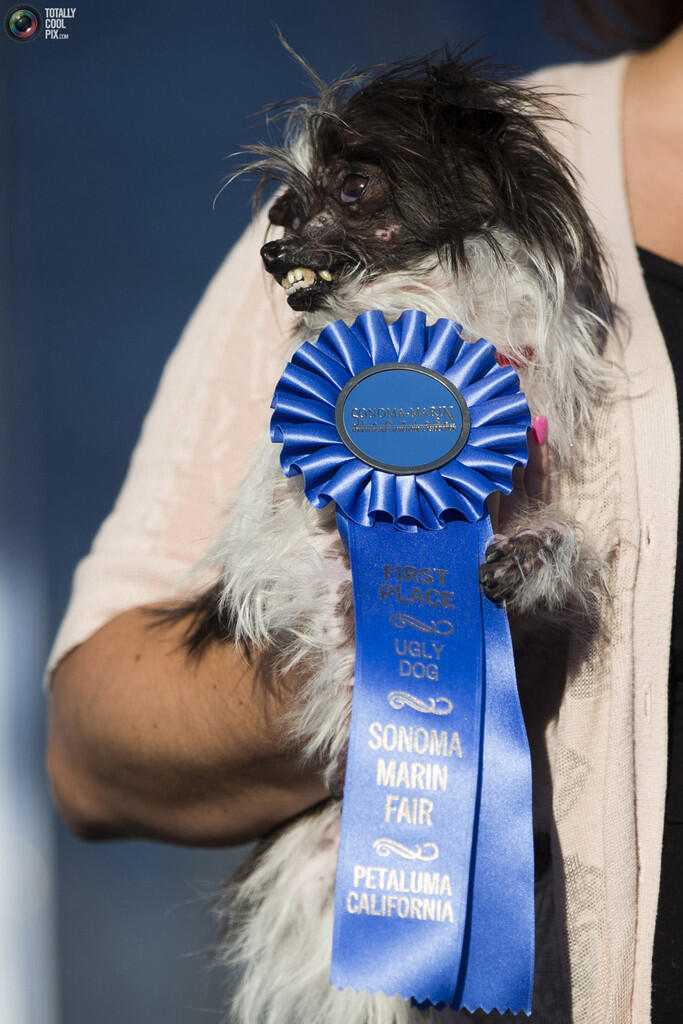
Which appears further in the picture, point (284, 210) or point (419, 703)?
point (284, 210)

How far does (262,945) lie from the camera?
3.20 ft

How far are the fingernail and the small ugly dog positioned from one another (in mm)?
13

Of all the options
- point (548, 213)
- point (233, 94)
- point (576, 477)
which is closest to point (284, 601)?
point (576, 477)

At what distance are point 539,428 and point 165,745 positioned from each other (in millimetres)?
440

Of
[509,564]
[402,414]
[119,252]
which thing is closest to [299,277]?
[402,414]

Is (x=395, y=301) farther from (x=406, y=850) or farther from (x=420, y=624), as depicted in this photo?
(x=406, y=850)

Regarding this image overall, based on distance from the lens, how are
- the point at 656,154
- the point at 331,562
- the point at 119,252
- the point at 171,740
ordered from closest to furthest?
the point at 331,562
the point at 171,740
the point at 656,154
the point at 119,252

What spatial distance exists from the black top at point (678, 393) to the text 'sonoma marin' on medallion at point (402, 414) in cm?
22

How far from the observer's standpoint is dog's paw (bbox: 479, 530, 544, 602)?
687 mm

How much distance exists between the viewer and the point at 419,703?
0.65 m

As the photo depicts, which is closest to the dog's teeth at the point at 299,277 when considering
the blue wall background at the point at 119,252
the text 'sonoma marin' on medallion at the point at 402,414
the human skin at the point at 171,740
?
the text 'sonoma marin' on medallion at the point at 402,414

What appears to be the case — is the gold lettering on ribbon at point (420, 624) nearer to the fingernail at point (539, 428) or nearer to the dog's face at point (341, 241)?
the fingernail at point (539, 428)

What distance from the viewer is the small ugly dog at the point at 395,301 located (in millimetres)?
746

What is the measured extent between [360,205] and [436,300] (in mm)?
121
